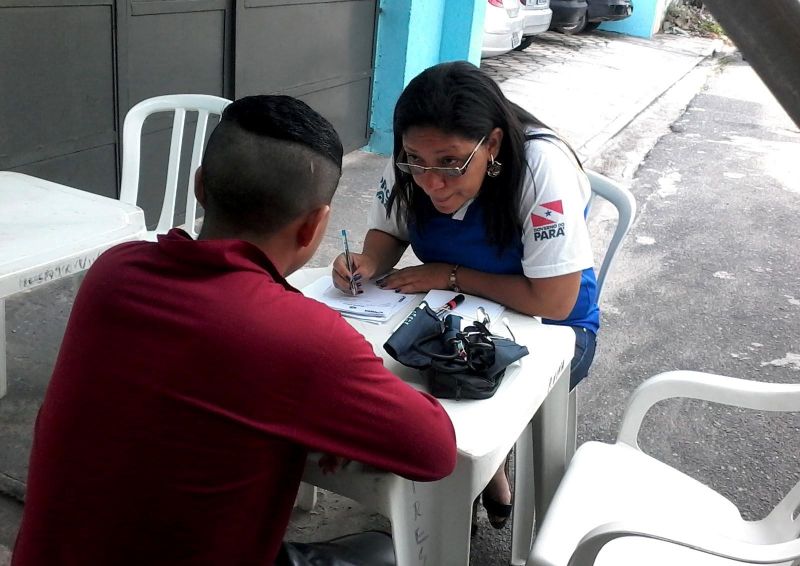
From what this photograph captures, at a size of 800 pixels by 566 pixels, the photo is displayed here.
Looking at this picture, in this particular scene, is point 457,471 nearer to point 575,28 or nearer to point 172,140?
point 172,140

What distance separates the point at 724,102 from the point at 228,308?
10687mm

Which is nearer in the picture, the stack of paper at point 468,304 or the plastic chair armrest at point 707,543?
the plastic chair armrest at point 707,543

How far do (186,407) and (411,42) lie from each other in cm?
524

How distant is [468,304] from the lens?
6.93 feet

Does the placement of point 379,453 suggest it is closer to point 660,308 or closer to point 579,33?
point 660,308

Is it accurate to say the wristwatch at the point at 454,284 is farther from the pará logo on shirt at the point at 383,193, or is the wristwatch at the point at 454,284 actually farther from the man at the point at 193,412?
the man at the point at 193,412

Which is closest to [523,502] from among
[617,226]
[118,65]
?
Answer: [617,226]

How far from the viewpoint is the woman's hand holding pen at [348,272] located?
2195 mm

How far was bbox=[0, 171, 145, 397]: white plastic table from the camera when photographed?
2.11m

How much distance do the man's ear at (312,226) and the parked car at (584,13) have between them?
12.0m

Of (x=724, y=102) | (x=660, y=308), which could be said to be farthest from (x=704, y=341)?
(x=724, y=102)

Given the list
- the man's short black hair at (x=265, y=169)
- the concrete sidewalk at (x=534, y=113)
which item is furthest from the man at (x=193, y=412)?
the concrete sidewalk at (x=534, y=113)

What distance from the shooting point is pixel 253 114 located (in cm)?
136

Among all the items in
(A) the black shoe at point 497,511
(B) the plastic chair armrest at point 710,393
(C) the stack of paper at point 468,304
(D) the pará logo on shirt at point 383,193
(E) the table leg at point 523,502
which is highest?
(D) the pará logo on shirt at point 383,193
